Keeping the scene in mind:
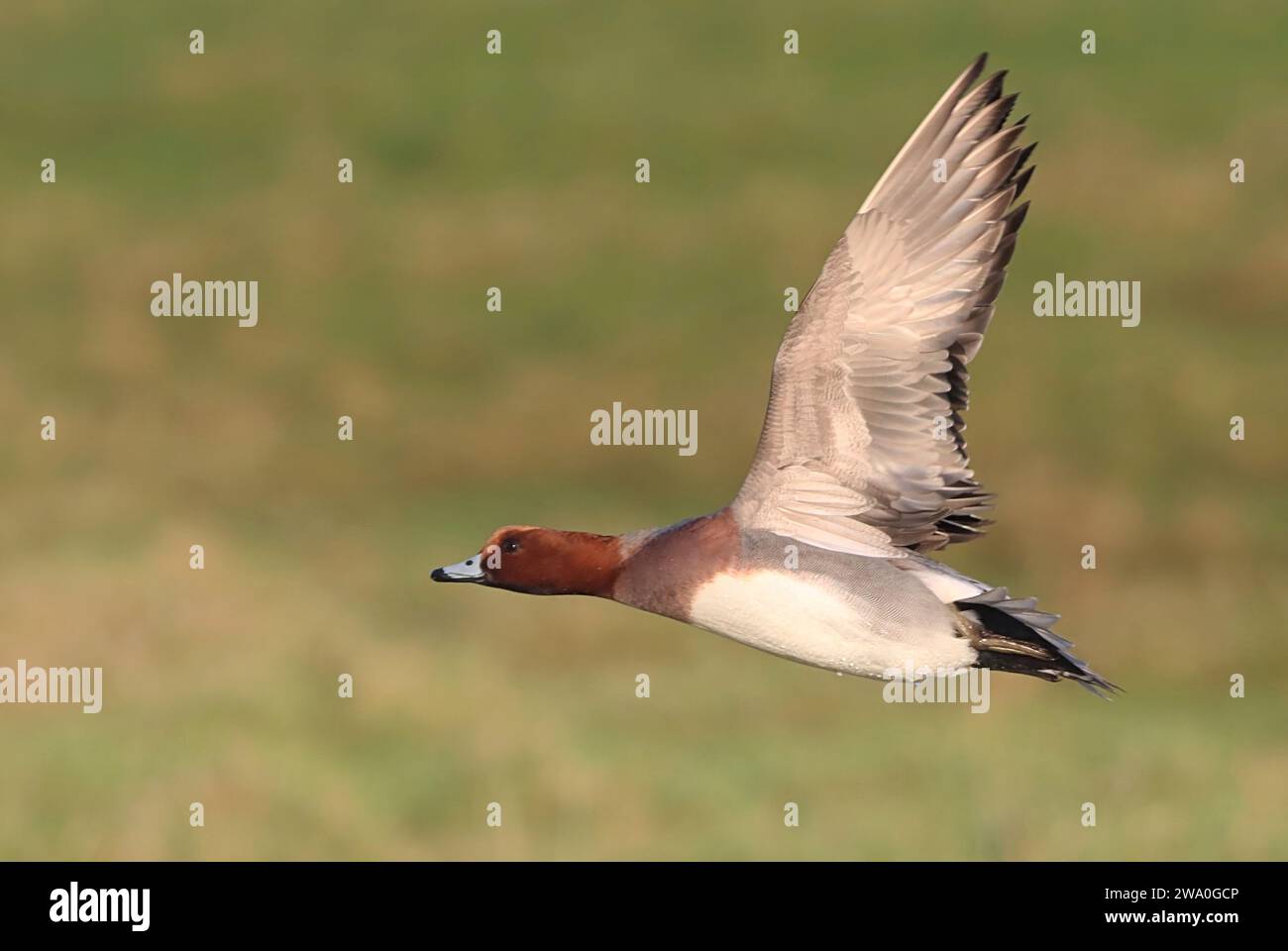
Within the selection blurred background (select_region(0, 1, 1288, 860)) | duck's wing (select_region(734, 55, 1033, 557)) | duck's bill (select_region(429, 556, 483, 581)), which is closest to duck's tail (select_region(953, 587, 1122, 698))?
duck's wing (select_region(734, 55, 1033, 557))

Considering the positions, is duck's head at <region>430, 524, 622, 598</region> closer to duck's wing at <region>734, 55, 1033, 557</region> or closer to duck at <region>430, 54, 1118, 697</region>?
duck at <region>430, 54, 1118, 697</region>

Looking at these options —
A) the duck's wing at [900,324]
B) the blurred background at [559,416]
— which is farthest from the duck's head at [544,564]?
the blurred background at [559,416]

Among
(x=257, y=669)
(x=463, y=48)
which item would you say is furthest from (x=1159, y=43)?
(x=257, y=669)

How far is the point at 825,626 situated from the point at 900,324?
1157 mm

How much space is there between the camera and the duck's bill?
985cm

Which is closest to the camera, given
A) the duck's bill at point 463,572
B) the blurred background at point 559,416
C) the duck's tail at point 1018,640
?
the duck's tail at point 1018,640

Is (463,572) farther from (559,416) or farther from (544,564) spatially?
(559,416)

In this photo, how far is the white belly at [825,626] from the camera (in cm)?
923

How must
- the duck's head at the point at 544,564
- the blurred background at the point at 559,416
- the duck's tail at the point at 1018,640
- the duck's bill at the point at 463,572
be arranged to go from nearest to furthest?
the duck's tail at the point at 1018,640, the duck's head at the point at 544,564, the duck's bill at the point at 463,572, the blurred background at the point at 559,416

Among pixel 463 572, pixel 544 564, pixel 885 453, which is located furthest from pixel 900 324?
pixel 463 572

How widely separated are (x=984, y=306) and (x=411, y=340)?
26787 millimetres

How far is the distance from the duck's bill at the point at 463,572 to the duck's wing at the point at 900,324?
120cm

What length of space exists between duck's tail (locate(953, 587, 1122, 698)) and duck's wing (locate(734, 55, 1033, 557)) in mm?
533

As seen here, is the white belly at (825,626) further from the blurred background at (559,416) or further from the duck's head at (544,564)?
the blurred background at (559,416)
